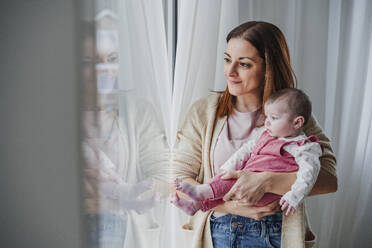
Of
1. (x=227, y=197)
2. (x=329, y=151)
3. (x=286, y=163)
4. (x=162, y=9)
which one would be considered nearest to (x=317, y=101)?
(x=329, y=151)

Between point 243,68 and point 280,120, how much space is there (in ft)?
0.61

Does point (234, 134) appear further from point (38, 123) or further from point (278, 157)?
point (38, 123)

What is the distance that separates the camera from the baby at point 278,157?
3.61 ft

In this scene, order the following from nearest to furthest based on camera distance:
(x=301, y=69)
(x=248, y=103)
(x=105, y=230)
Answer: (x=105, y=230) → (x=248, y=103) → (x=301, y=69)

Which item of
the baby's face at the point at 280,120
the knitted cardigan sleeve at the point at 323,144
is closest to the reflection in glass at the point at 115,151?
the baby's face at the point at 280,120

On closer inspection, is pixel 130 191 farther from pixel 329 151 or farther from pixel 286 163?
pixel 329 151

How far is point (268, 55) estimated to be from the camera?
114 centimetres

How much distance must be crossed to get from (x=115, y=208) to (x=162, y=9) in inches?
23.7

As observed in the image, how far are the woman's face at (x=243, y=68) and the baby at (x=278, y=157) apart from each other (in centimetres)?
7

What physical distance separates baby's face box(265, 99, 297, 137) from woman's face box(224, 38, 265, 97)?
8 centimetres

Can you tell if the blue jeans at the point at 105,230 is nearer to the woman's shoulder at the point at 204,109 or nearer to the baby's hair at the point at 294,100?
the woman's shoulder at the point at 204,109

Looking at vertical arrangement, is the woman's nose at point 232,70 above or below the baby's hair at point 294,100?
above

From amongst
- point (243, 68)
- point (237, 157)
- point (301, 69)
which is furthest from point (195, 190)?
point (301, 69)

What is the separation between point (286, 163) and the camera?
1122 millimetres
